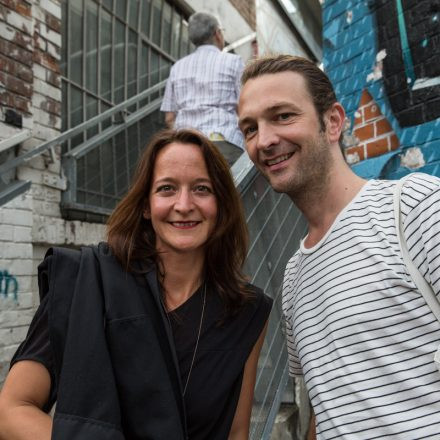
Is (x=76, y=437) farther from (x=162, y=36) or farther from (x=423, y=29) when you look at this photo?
(x=162, y=36)

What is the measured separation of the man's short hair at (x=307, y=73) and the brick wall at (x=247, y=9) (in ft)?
25.9

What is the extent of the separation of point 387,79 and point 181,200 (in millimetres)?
1493

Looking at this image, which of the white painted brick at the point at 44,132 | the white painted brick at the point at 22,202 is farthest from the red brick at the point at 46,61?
the white painted brick at the point at 22,202

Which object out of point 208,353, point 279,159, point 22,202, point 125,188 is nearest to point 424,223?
point 279,159

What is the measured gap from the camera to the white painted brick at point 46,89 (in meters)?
3.87

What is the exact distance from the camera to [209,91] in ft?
11.5

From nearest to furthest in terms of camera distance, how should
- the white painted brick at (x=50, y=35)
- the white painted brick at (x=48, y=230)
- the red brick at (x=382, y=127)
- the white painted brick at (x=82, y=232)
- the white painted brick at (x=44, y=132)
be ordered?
1. the red brick at (x=382, y=127)
2. the white painted brick at (x=48, y=230)
3. the white painted brick at (x=44, y=132)
4. the white painted brick at (x=50, y=35)
5. the white painted brick at (x=82, y=232)

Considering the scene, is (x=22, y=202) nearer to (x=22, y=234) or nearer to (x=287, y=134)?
(x=22, y=234)

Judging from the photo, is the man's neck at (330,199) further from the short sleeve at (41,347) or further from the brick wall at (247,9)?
the brick wall at (247,9)

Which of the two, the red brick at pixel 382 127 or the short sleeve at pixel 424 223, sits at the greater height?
the red brick at pixel 382 127

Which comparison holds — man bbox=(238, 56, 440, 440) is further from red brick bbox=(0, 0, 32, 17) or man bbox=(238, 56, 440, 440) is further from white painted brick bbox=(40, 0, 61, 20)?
white painted brick bbox=(40, 0, 61, 20)

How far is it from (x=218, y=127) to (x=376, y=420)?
2.59m

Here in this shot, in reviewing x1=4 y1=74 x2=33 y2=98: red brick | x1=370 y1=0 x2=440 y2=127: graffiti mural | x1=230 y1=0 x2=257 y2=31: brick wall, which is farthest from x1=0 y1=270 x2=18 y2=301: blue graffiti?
x1=230 y1=0 x2=257 y2=31: brick wall

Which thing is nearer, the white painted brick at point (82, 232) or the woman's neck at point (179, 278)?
the woman's neck at point (179, 278)
